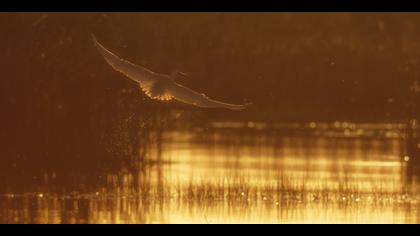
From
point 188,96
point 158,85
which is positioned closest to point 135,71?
point 158,85

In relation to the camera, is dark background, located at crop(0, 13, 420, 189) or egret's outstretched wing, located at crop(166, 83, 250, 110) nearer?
egret's outstretched wing, located at crop(166, 83, 250, 110)

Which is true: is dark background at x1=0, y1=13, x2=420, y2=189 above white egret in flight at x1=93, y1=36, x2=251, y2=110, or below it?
above

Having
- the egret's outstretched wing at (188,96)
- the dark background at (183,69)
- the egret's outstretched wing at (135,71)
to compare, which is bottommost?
the egret's outstretched wing at (188,96)

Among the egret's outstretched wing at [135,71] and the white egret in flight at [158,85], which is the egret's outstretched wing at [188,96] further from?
the egret's outstretched wing at [135,71]

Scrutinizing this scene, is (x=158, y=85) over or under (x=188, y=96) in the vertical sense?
over

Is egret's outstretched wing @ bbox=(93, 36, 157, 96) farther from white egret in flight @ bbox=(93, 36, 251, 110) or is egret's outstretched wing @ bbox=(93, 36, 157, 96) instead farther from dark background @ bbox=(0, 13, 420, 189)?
dark background @ bbox=(0, 13, 420, 189)

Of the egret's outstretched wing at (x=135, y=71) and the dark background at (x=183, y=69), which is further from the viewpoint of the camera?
the dark background at (x=183, y=69)

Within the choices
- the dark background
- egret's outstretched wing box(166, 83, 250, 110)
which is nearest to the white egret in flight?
egret's outstretched wing box(166, 83, 250, 110)

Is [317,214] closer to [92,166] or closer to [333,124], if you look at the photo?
[92,166]

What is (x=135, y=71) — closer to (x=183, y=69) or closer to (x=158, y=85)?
(x=158, y=85)

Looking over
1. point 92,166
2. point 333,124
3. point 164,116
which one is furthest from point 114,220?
point 333,124

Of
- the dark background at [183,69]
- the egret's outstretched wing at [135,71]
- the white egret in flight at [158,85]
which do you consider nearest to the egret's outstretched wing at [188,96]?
the white egret in flight at [158,85]

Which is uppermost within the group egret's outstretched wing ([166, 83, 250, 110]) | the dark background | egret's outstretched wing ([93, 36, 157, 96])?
the dark background

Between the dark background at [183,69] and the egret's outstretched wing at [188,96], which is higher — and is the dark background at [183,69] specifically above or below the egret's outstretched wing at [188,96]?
above
